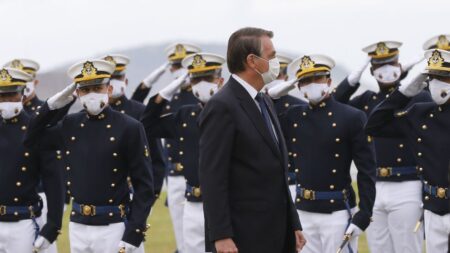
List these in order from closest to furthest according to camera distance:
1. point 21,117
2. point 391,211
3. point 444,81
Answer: point 444,81
point 21,117
point 391,211

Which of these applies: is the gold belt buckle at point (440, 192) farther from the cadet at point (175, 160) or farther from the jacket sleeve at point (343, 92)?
the cadet at point (175, 160)

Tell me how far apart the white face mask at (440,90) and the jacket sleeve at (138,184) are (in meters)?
2.35

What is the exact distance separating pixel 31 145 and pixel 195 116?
2467 mm

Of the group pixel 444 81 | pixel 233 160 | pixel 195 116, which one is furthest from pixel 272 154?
pixel 195 116

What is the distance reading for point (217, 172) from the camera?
712 centimetres

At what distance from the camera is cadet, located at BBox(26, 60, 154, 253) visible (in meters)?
9.38

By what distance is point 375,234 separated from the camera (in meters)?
12.3

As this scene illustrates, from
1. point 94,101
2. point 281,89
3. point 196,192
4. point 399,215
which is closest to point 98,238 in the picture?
point 94,101

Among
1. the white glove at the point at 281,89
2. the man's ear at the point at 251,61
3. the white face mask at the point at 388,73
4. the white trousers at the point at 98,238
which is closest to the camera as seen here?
the man's ear at the point at 251,61

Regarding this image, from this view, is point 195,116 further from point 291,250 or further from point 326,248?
point 291,250

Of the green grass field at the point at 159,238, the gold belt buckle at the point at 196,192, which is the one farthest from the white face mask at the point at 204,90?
the green grass field at the point at 159,238

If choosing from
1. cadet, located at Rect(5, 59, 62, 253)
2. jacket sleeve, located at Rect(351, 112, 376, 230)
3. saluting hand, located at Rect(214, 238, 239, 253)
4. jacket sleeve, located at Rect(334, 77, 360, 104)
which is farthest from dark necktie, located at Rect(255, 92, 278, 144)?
jacket sleeve, located at Rect(334, 77, 360, 104)

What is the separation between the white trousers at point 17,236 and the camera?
33.3 ft

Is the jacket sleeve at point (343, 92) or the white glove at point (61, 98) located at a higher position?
the white glove at point (61, 98)
